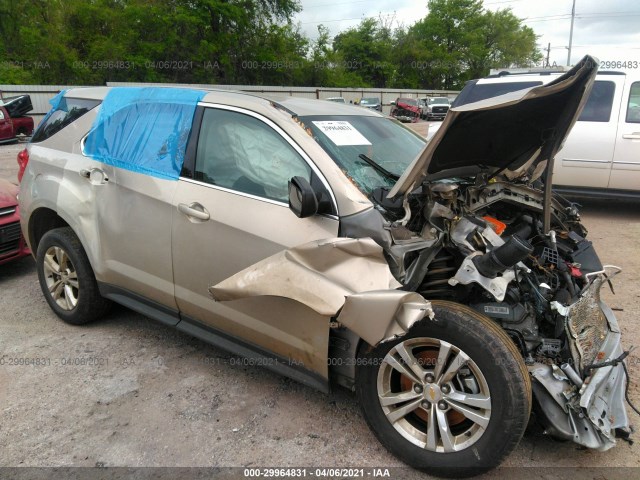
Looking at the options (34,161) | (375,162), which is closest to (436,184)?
(375,162)

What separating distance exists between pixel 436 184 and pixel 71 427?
2526 millimetres

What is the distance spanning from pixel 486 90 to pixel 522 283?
504 centimetres

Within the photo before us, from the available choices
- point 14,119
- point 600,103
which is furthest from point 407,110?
point 600,103

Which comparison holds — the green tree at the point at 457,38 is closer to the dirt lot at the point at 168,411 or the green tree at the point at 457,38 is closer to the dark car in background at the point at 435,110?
the dark car in background at the point at 435,110

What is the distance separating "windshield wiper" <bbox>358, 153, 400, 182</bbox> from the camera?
3.03 meters

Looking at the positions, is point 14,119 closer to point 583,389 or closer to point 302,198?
point 302,198

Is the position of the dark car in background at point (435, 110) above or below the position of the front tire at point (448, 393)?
below

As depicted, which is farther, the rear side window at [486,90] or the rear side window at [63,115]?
the rear side window at [486,90]

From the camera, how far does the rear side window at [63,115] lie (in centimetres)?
380

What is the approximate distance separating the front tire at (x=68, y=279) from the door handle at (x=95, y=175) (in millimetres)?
558

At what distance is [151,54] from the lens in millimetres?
33844

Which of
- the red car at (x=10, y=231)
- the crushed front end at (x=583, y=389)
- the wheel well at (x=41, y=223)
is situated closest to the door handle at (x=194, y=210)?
the wheel well at (x=41, y=223)

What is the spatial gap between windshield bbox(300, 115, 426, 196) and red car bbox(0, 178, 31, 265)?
351 cm

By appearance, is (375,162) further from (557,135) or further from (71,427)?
(71,427)
